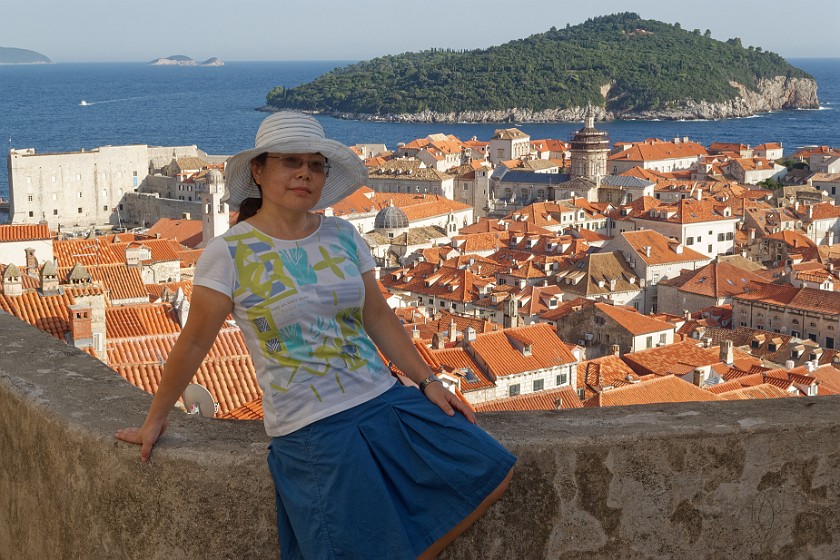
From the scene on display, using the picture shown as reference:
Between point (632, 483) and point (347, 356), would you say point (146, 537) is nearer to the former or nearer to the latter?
point (347, 356)

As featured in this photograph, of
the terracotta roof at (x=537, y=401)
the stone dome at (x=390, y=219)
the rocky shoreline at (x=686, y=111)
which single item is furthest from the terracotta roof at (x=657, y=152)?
the rocky shoreline at (x=686, y=111)

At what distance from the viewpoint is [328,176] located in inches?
117

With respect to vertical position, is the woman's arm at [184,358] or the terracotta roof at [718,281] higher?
the woman's arm at [184,358]

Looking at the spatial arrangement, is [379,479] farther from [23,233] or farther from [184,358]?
[23,233]

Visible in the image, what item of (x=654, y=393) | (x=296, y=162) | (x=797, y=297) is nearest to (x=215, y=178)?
Answer: (x=797, y=297)

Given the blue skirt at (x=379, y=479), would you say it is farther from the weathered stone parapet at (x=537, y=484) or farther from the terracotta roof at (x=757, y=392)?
the terracotta roof at (x=757, y=392)

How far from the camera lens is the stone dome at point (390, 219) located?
5100 cm

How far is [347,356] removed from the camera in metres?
2.65

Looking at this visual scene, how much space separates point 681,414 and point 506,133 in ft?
278

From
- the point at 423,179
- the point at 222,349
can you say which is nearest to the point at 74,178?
the point at 423,179

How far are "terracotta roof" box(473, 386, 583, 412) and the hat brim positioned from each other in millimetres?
16793

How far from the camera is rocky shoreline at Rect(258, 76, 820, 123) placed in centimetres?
15012

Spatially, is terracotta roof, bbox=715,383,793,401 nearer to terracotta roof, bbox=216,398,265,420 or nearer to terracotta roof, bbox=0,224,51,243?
terracotta roof, bbox=216,398,265,420

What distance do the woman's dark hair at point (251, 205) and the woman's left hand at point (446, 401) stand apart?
590 mm
